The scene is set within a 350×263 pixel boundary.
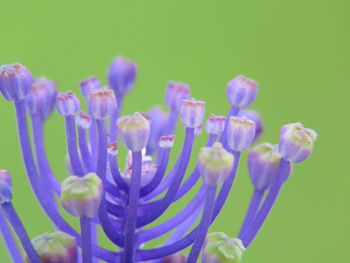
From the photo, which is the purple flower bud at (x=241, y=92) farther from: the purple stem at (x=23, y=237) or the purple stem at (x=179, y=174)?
the purple stem at (x=23, y=237)

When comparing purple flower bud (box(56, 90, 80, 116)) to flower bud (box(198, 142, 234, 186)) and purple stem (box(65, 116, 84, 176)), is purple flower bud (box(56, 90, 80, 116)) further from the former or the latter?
flower bud (box(198, 142, 234, 186))

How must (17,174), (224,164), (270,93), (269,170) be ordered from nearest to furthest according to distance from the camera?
1. (224,164)
2. (269,170)
3. (17,174)
4. (270,93)

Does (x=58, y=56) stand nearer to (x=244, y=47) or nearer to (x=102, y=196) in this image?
(x=244, y=47)

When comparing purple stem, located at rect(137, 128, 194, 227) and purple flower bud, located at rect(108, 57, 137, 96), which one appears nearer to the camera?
purple stem, located at rect(137, 128, 194, 227)

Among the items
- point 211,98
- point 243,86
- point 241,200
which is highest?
point 243,86

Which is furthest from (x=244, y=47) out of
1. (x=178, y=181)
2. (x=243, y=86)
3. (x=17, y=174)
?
(x=178, y=181)

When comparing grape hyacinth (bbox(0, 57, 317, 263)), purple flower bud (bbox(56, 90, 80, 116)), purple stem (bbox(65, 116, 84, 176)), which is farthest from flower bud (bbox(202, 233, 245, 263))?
purple flower bud (bbox(56, 90, 80, 116))

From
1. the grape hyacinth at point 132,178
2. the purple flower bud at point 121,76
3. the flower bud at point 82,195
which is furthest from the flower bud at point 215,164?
the purple flower bud at point 121,76
